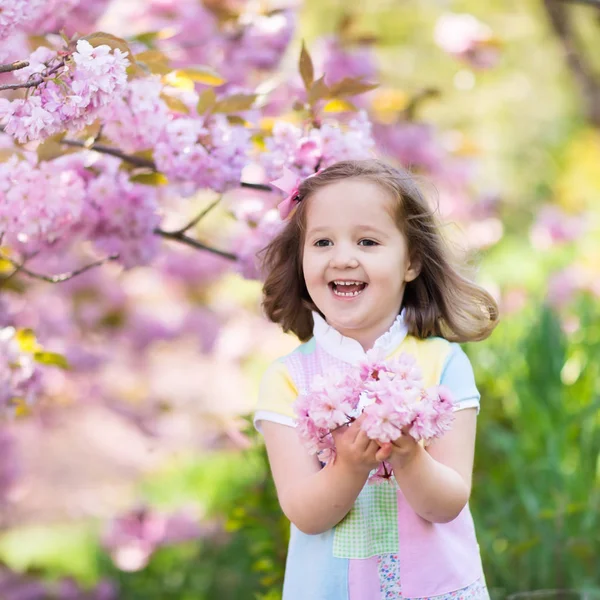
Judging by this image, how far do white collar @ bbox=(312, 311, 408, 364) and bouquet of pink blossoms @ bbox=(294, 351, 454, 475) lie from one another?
29 centimetres

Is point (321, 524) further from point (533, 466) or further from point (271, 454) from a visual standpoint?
point (533, 466)

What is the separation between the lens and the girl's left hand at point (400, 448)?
120cm

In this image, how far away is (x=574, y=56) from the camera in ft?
18.9

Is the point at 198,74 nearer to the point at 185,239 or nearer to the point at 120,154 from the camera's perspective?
the point at 120,154

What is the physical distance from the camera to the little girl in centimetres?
136

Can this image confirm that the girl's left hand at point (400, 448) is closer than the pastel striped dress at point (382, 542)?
Yes

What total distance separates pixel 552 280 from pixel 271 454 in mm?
3392

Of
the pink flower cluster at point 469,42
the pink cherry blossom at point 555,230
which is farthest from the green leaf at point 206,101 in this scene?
the pink cherry blossom at point 555,230

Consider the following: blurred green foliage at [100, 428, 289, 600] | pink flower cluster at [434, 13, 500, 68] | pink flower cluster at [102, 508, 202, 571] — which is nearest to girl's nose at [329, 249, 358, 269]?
blurred green foliage at [100, 428, 289, 600]

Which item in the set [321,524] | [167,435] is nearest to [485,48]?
[167,435]

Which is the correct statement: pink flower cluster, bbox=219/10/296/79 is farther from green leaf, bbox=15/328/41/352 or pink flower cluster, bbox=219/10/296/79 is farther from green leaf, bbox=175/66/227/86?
green leaf, bbox=15/328/41/352

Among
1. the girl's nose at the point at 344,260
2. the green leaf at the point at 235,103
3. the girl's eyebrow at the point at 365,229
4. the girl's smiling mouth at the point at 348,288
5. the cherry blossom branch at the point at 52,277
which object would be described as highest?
the green leaf at the point at 235,103

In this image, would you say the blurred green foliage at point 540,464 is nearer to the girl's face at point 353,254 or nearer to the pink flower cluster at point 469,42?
the girl's face at point 353,254

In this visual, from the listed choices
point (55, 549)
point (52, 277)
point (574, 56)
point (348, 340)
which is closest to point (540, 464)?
point (348, 340)
